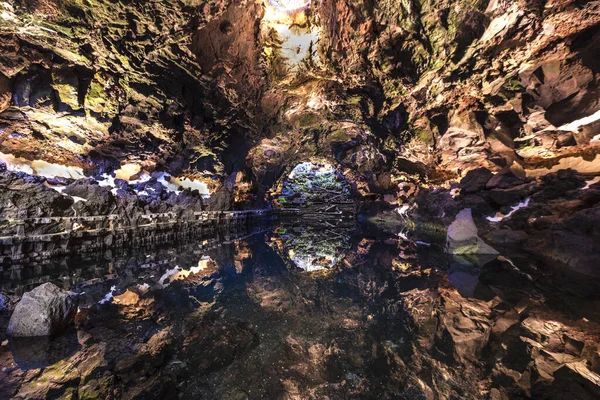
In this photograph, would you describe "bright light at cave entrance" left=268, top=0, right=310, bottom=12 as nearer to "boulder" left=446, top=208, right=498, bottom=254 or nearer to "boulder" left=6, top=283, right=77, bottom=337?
"boulder" left=446, top=208, right=498, bottom=254

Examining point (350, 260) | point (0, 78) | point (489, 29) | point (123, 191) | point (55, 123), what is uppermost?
point (489, 29)

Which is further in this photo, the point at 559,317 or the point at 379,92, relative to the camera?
the point at 379,92

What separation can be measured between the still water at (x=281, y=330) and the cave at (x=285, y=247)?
3cm

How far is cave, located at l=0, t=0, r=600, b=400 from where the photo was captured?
2.18m

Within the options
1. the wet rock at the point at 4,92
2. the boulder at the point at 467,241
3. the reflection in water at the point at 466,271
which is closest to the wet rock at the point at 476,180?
the boulder at the point at 467,241

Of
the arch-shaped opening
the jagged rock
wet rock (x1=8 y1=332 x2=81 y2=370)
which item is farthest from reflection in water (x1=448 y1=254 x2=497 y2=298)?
the arch-shaped opening

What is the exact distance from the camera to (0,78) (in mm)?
5578

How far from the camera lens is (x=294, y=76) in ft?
32.3

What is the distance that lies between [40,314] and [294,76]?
400 inches

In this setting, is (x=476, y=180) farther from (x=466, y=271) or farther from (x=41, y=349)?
(x=41, y=349)

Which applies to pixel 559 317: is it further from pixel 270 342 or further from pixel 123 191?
pixel 123 191

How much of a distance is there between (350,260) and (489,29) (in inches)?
282

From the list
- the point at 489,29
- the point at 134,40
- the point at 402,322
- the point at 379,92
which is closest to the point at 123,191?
the point at 134,40

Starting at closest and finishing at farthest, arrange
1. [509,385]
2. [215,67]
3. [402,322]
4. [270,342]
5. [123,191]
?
[509,385] < [270,342] < [402,322] < [215,67] < [123,191]
